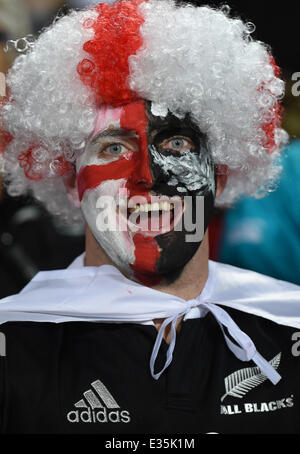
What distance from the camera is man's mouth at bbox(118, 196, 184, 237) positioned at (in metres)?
2.06

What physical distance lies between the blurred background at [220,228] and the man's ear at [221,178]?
69cm

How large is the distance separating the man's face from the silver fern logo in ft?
1.34

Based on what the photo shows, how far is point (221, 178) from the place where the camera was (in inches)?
92.6

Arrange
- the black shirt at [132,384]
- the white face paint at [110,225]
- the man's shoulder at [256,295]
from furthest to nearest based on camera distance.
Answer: the man's shoulder at [256,295] → the white face paint at [110,225] → the black shirt at [132,384]

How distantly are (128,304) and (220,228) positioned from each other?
145 cm

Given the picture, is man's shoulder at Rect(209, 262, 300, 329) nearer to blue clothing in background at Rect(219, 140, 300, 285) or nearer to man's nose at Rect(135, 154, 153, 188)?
man's nose at Rect(135, 154, 153, 188)

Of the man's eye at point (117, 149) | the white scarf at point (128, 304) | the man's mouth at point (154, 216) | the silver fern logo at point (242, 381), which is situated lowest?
the silver fern logo at point (242, 381)

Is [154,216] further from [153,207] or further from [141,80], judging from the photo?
[141,80]

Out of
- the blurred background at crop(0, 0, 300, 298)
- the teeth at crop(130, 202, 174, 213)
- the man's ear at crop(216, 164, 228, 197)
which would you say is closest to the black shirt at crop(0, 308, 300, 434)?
the teeth at crop(130, 202, 174, 213)

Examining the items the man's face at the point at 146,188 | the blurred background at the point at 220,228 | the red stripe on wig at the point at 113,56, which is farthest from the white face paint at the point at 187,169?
the blurred background at the point at 220,228

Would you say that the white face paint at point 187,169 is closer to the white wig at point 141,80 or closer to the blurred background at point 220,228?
the white wig at point 141,80

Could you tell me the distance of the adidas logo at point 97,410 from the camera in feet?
6.49

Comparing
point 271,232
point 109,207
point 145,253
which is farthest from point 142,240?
point 271,232

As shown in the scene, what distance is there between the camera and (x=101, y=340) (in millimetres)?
2102
